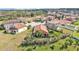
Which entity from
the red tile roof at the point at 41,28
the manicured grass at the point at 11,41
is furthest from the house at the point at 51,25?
the manicured grass at the point at 11,41

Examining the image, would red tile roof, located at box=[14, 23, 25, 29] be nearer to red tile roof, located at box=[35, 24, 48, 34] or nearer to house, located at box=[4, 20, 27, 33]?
house, located at box=[4, 20, 27, 33]

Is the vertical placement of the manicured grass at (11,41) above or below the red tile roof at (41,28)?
below

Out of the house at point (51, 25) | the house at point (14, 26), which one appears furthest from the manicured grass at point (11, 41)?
the house at point (51, 25)

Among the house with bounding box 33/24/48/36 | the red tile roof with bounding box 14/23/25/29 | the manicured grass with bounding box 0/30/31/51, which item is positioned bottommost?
the manicured grass with bounding box 0/30/31/51

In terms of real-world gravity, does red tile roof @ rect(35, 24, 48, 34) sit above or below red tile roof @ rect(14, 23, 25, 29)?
below

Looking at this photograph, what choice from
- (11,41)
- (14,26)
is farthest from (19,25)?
(11,41)

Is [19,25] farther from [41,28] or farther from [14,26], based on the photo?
[41,28]

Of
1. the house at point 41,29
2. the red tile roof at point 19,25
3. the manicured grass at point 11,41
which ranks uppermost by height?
the red tile roof at point 19,25

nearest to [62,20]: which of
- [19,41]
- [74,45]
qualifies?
[74,45]

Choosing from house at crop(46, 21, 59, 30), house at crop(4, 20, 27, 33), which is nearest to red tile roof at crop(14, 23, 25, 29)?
house at crop(4, 20, 27, 33)

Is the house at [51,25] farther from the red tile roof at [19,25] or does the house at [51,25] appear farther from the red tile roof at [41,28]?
the red tile roof at [19,25]
